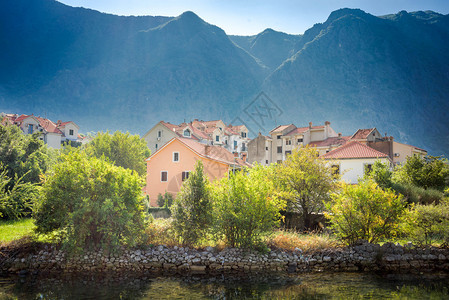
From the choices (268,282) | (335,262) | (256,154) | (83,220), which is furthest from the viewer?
(256,154)

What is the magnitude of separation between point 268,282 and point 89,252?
9.83 metres

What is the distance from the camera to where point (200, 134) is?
73.0 metres

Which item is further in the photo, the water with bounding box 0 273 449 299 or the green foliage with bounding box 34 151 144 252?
the green foliage with bounding box 34 151 144 252

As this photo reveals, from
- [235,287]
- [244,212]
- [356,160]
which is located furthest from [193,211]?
[356,160]

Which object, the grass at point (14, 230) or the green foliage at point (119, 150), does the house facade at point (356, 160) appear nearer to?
the green foliage at point (119, 150)

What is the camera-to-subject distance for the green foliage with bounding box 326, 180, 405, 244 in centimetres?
1800

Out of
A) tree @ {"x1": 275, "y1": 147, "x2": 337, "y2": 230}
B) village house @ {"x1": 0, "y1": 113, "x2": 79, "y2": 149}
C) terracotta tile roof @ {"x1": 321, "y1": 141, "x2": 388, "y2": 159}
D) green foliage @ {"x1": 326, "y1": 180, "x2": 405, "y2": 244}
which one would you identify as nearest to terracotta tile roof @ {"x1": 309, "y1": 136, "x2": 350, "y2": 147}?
terracotta tile roof @ {"x1": 321, "y1": 141, "x2": 388, "y2": 159}

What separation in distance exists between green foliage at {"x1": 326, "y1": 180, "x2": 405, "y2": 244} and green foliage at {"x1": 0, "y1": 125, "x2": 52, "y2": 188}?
2438 cm

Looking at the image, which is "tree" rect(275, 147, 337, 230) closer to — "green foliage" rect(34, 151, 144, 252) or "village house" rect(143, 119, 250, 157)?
"green foliage" rect(34, 151, 144, 252)

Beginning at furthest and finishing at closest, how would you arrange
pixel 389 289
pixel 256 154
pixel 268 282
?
pixel 256 154 < pixel 268 282 < pixel 389 289

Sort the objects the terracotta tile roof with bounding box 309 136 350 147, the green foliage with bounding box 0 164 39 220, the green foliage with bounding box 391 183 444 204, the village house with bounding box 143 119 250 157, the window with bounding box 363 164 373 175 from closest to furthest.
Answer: the green foliage with bounding box 0 164 39 220 → the green foliage with bounding box 391 183 444 204 → the window with bounding box 363 164 373 175 → the terracotta tile roof with bounding box 309 136 350 147 → the village house with bounding box 143 119 250 157

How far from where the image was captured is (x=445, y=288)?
14.1 m

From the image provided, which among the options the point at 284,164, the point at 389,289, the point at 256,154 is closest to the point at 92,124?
the point at 256,154

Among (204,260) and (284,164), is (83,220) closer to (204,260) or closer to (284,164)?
(204,260)
